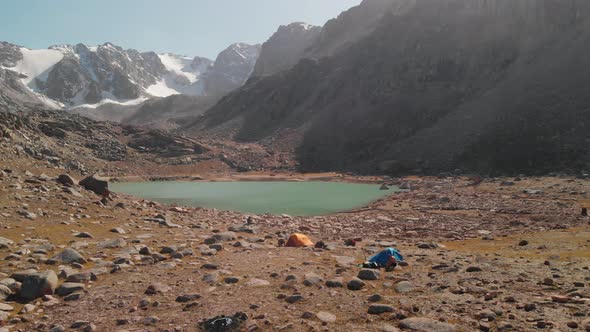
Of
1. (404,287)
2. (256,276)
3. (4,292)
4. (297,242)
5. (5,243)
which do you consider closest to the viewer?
(4,292)

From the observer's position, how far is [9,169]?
20.6m

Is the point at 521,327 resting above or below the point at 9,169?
below

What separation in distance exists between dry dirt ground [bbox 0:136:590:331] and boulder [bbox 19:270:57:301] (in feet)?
0.60

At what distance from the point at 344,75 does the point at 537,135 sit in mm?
72336

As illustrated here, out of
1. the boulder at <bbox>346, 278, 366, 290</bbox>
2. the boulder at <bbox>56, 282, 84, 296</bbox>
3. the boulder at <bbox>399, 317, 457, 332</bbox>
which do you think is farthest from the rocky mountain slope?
the boulder at <bbox>56, 282, 84, 296</bbox>

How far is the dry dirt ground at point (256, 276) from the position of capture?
805cm

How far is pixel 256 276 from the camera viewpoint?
1130cm

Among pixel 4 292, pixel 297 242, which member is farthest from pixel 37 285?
pixel 297 242

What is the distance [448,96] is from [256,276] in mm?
104374

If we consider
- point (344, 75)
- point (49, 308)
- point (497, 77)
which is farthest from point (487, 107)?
point (49, 308)

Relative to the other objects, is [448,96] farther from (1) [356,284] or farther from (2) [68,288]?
(2) [68,288]

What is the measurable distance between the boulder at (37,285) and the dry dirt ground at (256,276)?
18 centimetres

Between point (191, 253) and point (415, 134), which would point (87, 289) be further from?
point (415, 134)

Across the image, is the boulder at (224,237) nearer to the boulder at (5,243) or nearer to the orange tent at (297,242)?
the orange tent at (297,242)
